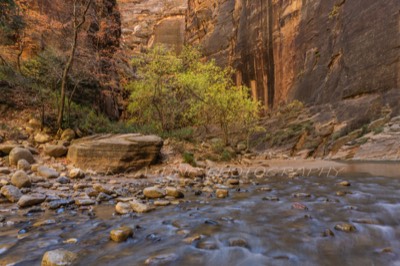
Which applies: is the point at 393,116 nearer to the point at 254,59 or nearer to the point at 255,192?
the point at 255,192

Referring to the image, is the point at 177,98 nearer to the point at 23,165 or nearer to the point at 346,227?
the point at 23,165

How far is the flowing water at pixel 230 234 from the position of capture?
283cm

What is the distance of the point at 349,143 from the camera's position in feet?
60.2

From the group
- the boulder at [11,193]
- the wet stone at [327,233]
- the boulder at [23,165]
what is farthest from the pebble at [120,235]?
the boulder at [23,165]

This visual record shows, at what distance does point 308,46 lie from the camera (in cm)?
3077

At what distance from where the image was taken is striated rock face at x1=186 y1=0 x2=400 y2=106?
72.1ft

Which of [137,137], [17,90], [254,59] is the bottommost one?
[137,137]

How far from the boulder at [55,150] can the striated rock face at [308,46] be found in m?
22.7

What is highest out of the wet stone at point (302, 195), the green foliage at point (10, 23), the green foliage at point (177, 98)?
the green foliage at point (10, 23)

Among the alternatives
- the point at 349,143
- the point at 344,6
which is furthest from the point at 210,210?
the point at 344,6

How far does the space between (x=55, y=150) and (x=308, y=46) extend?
29.6 meters

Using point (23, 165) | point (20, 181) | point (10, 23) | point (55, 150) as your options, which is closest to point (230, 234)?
point (20, 181)

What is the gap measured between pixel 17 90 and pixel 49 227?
33.6 ft

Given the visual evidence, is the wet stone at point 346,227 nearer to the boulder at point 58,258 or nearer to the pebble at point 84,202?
the boulder at point 58,258
